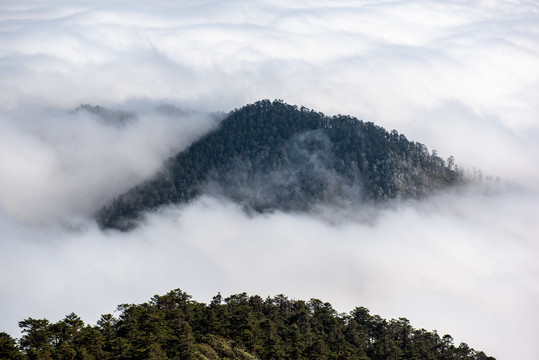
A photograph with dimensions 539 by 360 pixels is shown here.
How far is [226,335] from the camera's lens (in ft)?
459

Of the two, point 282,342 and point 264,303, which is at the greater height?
point 264,303

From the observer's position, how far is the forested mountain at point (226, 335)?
117375 mm

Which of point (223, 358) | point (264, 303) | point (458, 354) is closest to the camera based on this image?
point (223, 358)

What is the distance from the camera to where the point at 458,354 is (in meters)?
168

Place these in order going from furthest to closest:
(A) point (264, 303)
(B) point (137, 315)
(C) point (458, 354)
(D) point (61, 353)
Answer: (A) point (264, 303) → (C) point (458, 354) → (B) point (137, 315) → (D) point (61, 353)

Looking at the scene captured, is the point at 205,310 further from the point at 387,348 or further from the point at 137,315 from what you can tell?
the point at 387,348

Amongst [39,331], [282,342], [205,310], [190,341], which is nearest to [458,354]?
[282,342]

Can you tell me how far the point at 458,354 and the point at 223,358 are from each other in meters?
70.6

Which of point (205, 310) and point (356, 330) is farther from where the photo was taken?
point (356, 330)

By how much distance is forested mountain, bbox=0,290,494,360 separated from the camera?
385 feet

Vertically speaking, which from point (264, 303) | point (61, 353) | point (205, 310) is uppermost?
point (264, 303)

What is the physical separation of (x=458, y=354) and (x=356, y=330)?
24359 millimetres

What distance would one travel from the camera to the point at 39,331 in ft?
386

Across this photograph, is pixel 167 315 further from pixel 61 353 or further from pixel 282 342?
pixel 61 353
